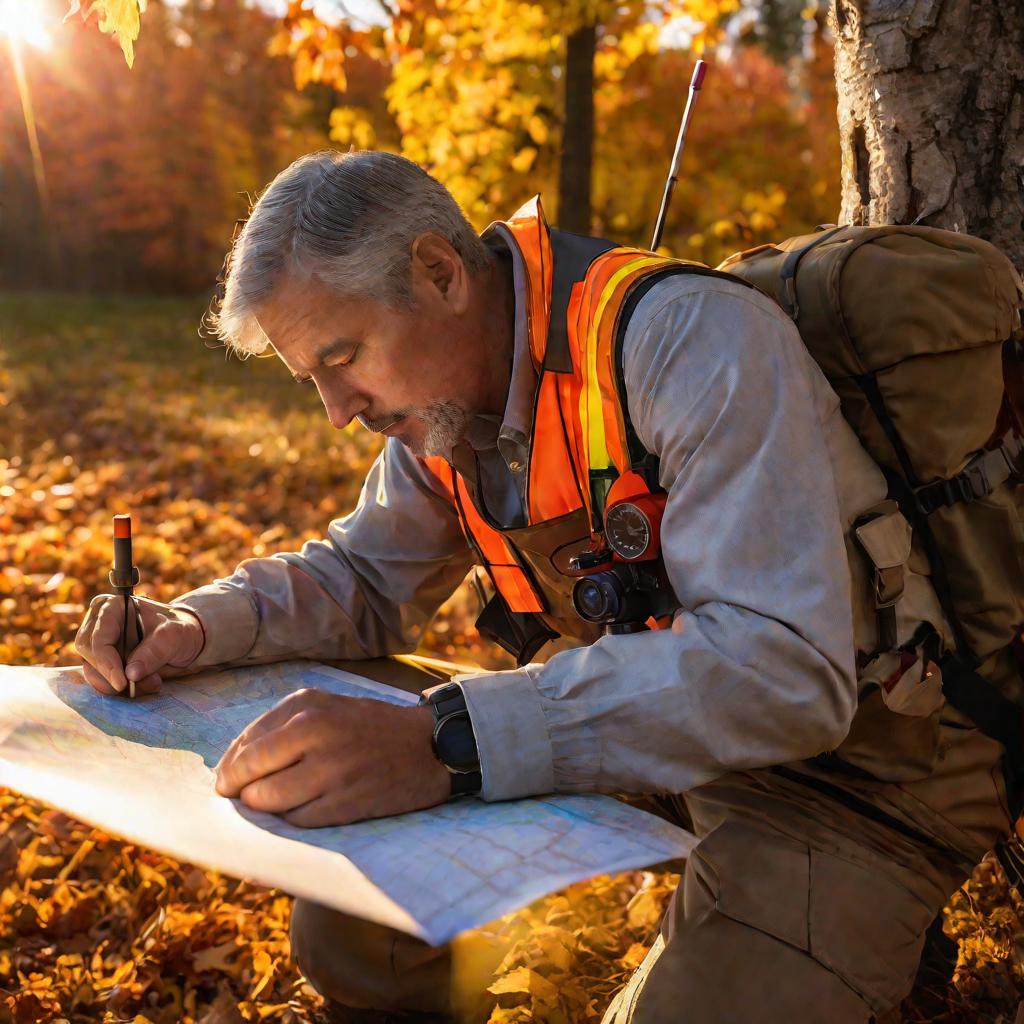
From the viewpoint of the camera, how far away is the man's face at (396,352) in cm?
214

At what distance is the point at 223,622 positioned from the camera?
2447 millimetres

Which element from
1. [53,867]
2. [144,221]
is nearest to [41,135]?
[144,221]

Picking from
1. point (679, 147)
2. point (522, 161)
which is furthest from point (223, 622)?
point (522, 161)

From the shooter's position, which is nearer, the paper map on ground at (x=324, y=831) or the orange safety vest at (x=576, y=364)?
the paper map on ground at (x=324, y=831)

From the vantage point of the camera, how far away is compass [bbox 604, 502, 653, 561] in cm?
188

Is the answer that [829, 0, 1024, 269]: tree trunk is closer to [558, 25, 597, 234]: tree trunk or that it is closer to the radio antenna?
the radio antenna

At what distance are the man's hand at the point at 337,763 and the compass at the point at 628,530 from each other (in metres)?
0.44

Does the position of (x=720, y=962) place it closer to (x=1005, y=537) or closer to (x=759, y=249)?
(x=1005, y=537)

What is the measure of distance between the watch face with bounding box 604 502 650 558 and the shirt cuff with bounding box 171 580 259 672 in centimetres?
96

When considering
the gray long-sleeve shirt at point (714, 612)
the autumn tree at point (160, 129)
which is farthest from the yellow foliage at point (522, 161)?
the autumn tree at point (160, 129)

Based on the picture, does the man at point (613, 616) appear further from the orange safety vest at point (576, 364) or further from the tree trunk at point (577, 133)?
the tree trunk at point (577, 133)

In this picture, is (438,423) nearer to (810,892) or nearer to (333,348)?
(333,348)

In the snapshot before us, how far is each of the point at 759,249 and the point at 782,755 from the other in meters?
1.07

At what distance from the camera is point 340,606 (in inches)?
104
